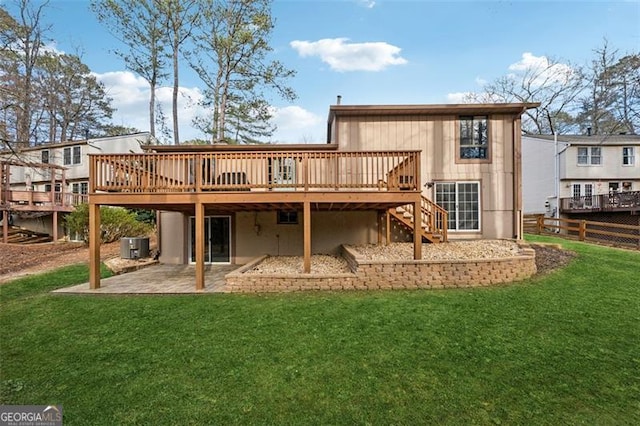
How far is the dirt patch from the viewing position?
759 cm

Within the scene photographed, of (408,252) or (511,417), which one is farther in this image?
(408,252)

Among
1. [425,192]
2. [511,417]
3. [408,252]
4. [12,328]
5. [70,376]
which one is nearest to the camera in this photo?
[511,417]

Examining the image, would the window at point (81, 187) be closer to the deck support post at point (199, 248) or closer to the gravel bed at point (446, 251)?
the deck support post at point (199, 248)

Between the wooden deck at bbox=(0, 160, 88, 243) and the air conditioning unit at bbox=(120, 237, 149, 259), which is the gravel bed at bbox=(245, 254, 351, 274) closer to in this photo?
the air conditioning unit at bbox=(120, 237, 149, 259)

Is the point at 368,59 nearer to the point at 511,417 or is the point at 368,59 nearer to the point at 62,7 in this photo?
the point at 62,7

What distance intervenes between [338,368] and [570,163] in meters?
24.5

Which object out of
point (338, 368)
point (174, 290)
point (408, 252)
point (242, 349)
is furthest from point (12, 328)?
point (408, 252)

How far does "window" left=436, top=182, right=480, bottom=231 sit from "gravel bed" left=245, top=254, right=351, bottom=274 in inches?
176

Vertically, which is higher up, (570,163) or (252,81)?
(252,81)

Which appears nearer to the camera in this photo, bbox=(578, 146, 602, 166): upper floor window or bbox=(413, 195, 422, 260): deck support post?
bbox=(413, 195, 422, 260): deck support post

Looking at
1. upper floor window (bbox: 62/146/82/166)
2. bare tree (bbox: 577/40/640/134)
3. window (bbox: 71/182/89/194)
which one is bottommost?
window (bbox: 71/182/89/194)

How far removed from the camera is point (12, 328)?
15.8ft

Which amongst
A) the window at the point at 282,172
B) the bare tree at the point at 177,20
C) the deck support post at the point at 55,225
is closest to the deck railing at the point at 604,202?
the window at the point at 282,172

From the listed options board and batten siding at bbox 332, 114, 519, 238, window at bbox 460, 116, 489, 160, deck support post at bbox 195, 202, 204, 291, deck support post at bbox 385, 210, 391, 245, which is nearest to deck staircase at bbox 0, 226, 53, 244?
deck support post at bbox 195, 202, 204, 291
